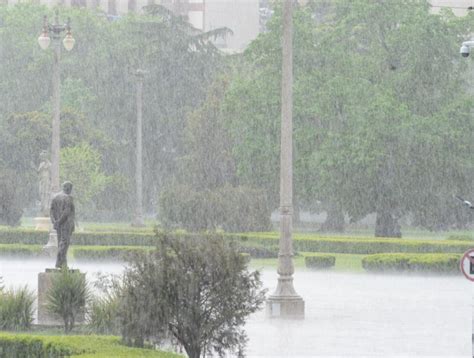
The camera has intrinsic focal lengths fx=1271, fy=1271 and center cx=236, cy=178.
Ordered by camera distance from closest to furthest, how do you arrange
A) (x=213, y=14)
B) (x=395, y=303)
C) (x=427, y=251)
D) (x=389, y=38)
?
1. (x=395, y=303)
2. (x=427, y=251)
3. (x=389, y=38)
4. (x=213, y=14)

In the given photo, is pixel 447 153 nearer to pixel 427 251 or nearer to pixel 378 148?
pixel 378 148

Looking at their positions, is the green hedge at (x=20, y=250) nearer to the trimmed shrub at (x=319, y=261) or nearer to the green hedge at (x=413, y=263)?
the trimmed shrub at (x=319, y=261)

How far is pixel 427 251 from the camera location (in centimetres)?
3888

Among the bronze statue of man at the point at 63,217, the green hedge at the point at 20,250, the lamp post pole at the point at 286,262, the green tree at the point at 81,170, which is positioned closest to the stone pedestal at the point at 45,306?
the bronze statue of man at the point at 63,217

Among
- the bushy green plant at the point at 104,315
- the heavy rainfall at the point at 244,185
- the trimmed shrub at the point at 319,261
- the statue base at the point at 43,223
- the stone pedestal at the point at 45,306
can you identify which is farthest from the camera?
the statue base at the point at 43,223

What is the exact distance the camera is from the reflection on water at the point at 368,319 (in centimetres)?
1850

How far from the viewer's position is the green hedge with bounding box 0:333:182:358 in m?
13.3

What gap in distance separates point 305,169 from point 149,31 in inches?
932

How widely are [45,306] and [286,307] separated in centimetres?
595

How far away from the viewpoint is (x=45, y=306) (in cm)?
1744

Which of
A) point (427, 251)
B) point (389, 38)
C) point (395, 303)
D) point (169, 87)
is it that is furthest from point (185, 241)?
point (169, 87)

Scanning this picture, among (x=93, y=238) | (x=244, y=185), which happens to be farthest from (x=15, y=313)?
(x=244, y=185)

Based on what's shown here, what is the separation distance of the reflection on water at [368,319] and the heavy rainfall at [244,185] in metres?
0.07

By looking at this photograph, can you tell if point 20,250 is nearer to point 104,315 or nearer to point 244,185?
point 244,185
